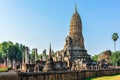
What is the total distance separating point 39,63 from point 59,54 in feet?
94.9

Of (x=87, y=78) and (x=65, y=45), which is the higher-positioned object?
Answer: (x=65, y=45)

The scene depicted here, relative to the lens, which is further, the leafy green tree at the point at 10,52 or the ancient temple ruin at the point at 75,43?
the leafy green tree at the point at 10,52

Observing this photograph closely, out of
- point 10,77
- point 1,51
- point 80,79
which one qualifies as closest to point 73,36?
point 1,51

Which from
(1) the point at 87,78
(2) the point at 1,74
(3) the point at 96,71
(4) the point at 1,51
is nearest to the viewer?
(2) the point at 1,74

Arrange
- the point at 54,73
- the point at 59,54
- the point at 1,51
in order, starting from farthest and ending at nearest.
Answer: the point at 1,51 → the point at 59,54 → the point at 54,73

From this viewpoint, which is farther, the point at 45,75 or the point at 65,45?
the point at 65,45

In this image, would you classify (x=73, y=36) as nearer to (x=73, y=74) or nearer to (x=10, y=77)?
(x=73, y=74)

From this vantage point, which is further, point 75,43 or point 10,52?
point 10,52

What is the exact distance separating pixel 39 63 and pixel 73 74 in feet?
54.9

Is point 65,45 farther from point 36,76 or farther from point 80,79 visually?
point 36,76

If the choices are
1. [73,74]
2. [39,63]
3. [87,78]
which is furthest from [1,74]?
[39,63]

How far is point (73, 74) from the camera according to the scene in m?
52.9

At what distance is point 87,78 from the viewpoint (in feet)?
187

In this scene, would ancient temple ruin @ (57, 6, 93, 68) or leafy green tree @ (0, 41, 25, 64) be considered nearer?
ancient temple ruin @ (57, 6, 93, 68)
